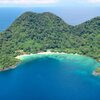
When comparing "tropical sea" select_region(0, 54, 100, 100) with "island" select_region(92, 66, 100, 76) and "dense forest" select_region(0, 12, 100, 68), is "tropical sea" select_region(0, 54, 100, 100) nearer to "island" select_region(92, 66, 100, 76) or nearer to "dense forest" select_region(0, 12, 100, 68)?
"island" select_region(92, 66, 100, 76)

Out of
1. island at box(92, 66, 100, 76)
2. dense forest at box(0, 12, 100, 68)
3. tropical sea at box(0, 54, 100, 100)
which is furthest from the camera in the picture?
dense forest at box(0, 12, 100, 68)

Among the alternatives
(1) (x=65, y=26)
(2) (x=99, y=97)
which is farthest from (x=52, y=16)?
(2) (x=99, y=97)

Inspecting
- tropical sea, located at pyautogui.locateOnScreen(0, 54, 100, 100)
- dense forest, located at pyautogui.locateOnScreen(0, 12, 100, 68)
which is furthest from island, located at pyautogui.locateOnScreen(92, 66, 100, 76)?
dense forest, located at pyautogui.locateOnScreen(0, 12, 100, 68)

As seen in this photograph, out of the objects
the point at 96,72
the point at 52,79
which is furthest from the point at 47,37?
the point at 52,79

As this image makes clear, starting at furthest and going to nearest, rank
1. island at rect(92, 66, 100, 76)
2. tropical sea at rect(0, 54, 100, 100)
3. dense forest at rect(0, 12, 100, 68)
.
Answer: dense forest at rect(0, 12, 100, 68), island at rect(92, 66, 100, 76), tropical sea at rect(0, 54, 100, 100)

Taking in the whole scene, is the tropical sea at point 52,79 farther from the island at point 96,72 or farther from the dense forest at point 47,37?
the dense forest at point 47,37

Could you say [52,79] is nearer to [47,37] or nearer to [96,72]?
[96,72]

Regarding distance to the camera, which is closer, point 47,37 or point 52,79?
point 52,79
